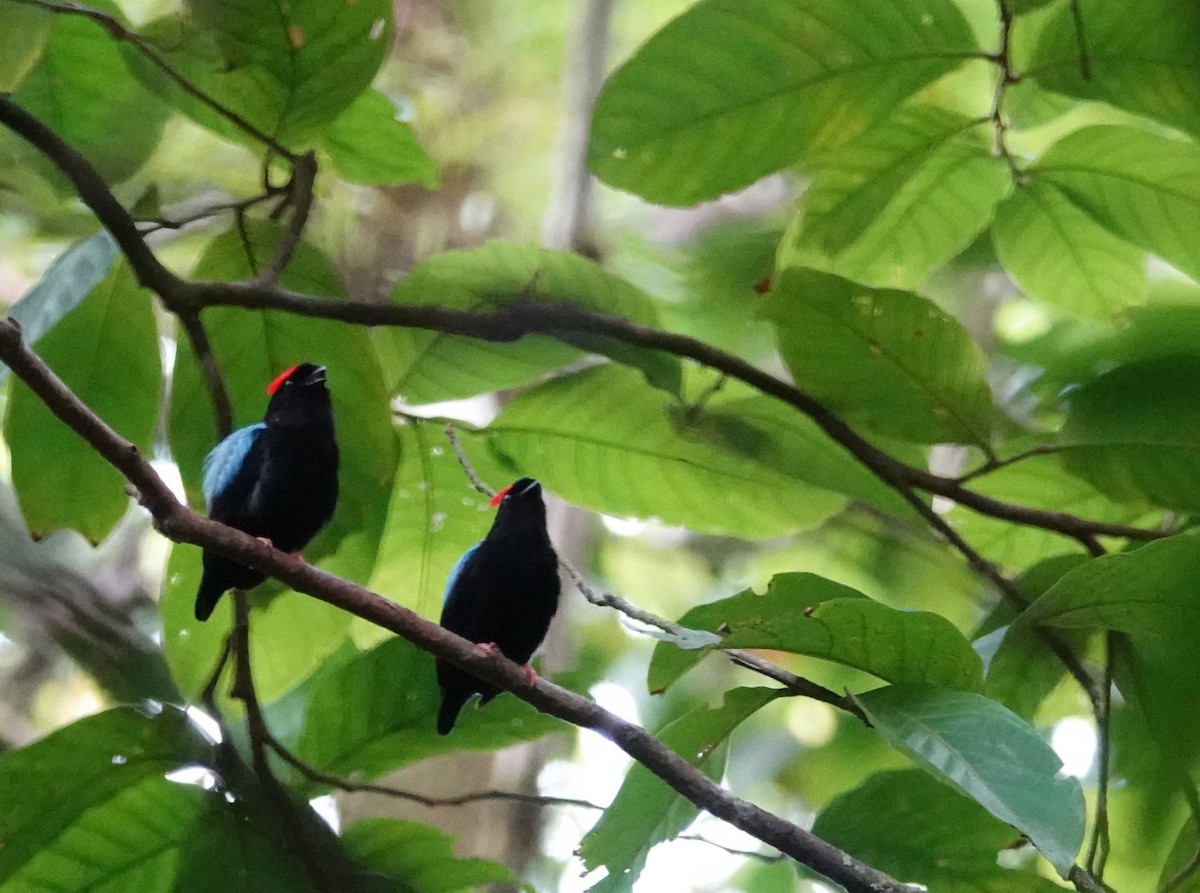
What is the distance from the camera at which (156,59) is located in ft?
6.13

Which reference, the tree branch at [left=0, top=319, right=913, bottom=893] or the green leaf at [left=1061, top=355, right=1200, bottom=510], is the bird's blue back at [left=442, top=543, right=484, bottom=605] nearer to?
the tree branch at [left=0, top=319, right=913, bottom=893]

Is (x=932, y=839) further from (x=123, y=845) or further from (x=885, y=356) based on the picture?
(x=123, y=845)

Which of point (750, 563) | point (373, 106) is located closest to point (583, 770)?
point (750, 563)

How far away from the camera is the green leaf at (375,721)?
6.24ft

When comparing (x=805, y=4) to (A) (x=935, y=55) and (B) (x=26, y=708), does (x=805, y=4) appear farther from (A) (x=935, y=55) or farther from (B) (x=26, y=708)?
(B) (x=26, y=708)

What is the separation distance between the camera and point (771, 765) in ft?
12.0

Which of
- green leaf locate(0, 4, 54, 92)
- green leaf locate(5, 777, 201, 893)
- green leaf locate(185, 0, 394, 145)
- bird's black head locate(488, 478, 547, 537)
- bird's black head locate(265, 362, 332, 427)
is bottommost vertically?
green leaf locate(5, 777, 201, 893)

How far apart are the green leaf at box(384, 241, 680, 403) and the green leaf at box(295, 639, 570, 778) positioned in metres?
0.53

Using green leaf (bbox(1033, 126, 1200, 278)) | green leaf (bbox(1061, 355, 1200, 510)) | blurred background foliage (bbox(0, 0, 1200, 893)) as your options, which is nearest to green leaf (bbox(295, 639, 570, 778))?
blurred background foliage (bbox(0, 0, 1200, 893))

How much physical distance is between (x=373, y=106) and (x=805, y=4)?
0.80 meters

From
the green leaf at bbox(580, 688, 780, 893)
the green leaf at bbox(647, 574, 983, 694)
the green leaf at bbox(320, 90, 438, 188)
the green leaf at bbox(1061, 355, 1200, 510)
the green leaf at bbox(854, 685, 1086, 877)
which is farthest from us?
the green leaf at bbox(320, 90, 438, 188)

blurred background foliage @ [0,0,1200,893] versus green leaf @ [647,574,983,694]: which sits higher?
blurred background foliage @ [0,0,1200,893]

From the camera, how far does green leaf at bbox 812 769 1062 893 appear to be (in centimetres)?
175

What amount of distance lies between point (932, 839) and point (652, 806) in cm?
46
